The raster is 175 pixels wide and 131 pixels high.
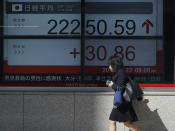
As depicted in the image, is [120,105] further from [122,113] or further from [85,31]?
[85,31]

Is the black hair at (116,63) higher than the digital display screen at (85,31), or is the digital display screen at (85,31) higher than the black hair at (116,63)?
the digital display screen at (85,31)

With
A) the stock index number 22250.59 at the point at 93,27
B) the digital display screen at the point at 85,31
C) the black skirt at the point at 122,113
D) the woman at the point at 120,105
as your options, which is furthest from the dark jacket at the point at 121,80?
the stock index number 22250.59 at the point at 93,27

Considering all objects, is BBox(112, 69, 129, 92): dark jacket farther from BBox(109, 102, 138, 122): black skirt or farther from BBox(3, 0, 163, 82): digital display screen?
BBox(3, 0, 163, 82): digital display screen

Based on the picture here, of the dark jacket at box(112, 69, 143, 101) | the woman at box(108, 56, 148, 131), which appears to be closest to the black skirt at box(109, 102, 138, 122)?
the woman at box(108, 56, 148, 131)

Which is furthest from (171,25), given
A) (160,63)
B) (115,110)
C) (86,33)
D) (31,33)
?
(31,33)

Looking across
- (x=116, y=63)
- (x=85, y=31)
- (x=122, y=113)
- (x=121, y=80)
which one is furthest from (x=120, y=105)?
(x=85, y=31)

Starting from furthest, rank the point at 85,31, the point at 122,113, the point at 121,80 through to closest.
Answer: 1. the point at 85,31
2. the point at 122,113
3. the point at 121,80

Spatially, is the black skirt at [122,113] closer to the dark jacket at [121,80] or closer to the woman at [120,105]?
the woman at [120,105]

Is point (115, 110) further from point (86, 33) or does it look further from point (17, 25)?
point (17, 25)

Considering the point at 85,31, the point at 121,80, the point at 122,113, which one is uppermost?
the point at 85,31

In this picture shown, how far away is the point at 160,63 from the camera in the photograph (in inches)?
324

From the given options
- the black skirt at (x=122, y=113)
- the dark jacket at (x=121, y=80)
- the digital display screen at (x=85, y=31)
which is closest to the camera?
the dark jacket at (x=121, y=80)

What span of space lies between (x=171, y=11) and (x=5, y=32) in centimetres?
334

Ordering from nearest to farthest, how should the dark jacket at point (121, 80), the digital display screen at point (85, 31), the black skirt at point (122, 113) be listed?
the dark jacket at point (121, 80), the black skirt at point (122, 113), the digital display screen at point (85, 31)
